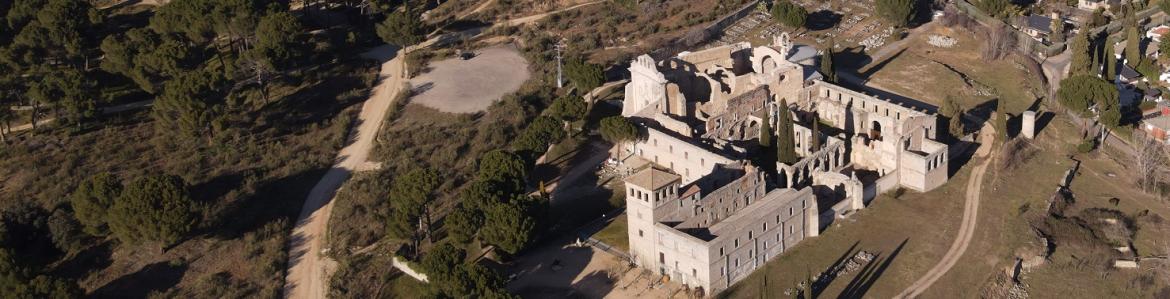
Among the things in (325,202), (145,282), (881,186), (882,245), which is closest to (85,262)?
(145,282)

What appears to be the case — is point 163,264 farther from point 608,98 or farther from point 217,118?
point 608,98

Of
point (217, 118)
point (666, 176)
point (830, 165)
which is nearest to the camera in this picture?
point (666, 176)

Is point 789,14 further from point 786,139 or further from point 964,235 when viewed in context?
point 964,235

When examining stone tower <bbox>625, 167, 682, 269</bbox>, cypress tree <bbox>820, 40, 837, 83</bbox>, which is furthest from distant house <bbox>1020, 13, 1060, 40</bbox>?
stone tower <bbox>625, 167, 682, 269</bbox>

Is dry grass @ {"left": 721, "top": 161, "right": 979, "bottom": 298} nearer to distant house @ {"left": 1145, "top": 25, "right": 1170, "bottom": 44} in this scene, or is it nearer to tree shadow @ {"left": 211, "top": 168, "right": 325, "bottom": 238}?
tree shadow @ {"left": 211, "top": 168, "right": 325, "bottom": 238}

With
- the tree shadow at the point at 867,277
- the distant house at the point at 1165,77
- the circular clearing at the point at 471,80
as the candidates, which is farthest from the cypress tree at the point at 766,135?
the distant house at the point at 1165,77

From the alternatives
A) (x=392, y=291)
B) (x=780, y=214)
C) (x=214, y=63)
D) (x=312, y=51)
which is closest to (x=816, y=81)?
(x=780, y=214)
